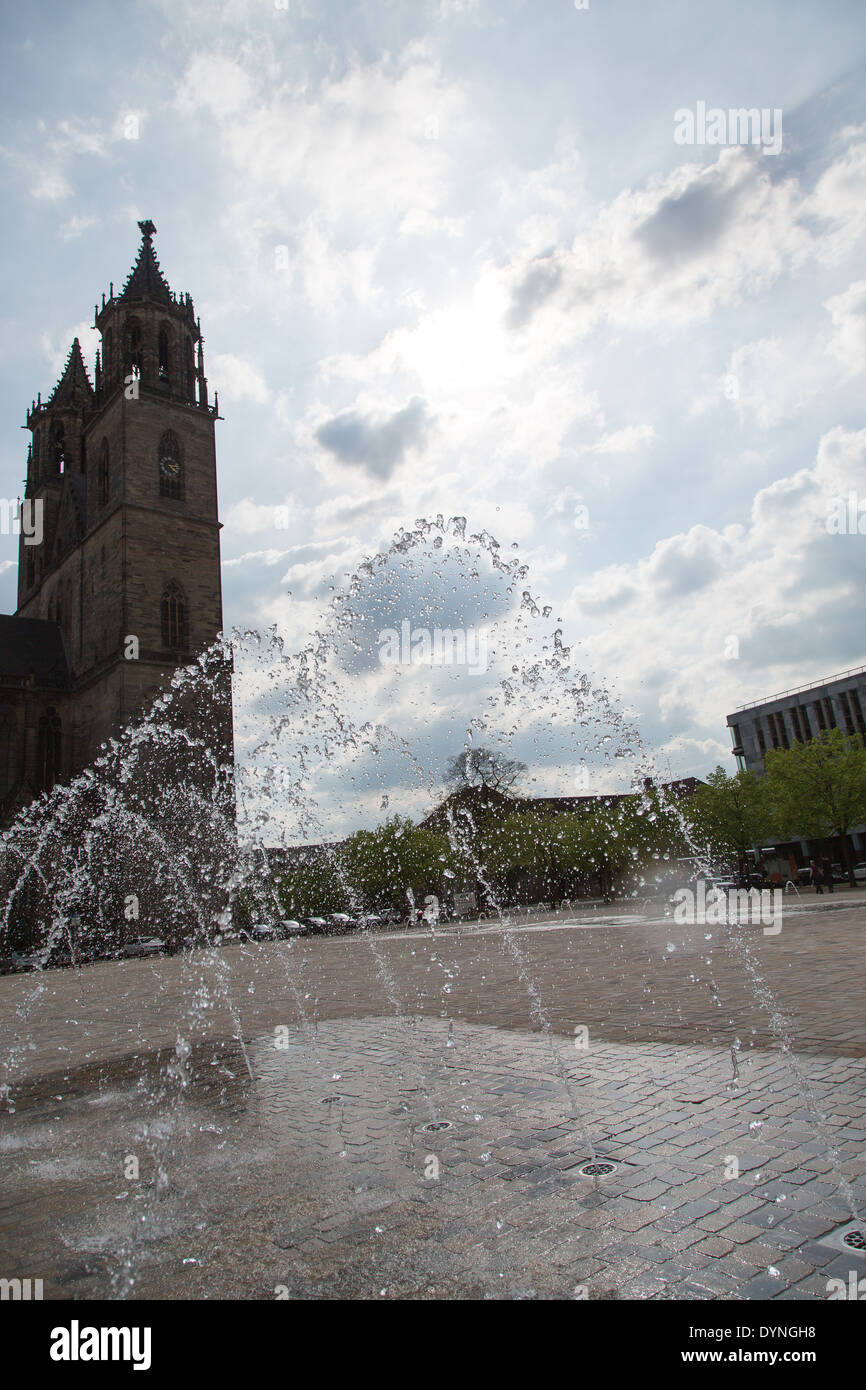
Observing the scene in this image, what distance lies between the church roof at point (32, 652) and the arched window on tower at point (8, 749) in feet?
8.11

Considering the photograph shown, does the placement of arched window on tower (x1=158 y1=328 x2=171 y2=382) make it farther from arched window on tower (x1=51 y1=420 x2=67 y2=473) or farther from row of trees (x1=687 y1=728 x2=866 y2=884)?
row of trees (x1=687 y1=728 x2=866 y2=884)

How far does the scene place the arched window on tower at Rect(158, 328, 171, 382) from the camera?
53875mm

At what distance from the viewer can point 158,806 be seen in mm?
44625

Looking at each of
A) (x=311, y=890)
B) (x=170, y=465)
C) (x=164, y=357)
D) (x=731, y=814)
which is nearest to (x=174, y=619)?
(x=170, y=465)

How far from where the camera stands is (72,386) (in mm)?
68125

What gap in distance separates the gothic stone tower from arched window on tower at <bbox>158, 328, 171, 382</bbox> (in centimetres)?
7

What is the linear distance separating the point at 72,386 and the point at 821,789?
6569 centimetres

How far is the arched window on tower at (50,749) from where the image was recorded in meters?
50.0

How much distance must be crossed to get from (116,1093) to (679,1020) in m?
5.30

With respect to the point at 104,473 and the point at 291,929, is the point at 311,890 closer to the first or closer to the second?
the point at 291,929

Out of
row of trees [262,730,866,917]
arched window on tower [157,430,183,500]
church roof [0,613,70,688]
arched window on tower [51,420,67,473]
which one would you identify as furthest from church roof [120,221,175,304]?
row of trees [262,730,866,917]

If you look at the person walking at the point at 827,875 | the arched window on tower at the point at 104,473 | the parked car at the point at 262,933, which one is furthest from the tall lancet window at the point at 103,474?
the person walking at the point at 827,875
